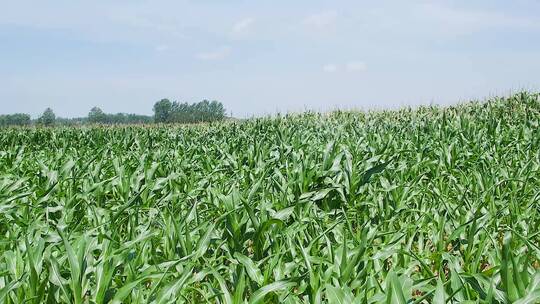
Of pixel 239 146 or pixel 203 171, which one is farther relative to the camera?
pixel 239 146

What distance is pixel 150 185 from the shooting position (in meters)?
5.50

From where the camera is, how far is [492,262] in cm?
332

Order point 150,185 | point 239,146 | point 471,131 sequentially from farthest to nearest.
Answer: point 471,131 < point 239,146 < point 150,185

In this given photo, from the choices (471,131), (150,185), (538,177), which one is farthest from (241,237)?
(471,131)

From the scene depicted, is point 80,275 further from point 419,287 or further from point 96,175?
point 96,175

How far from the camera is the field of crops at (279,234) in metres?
Answer: 2.72

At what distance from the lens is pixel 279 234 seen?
A: 3709 millimetres

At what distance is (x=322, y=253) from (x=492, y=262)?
1008mm

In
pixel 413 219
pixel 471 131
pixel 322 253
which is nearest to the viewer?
pixel 322 253

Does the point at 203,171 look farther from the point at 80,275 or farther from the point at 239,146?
the point at 80,275

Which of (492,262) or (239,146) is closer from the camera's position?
(492,262)

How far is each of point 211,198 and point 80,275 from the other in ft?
7.70

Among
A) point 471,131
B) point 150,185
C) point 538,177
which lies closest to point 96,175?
point 150,185

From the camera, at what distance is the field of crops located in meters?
2.72
